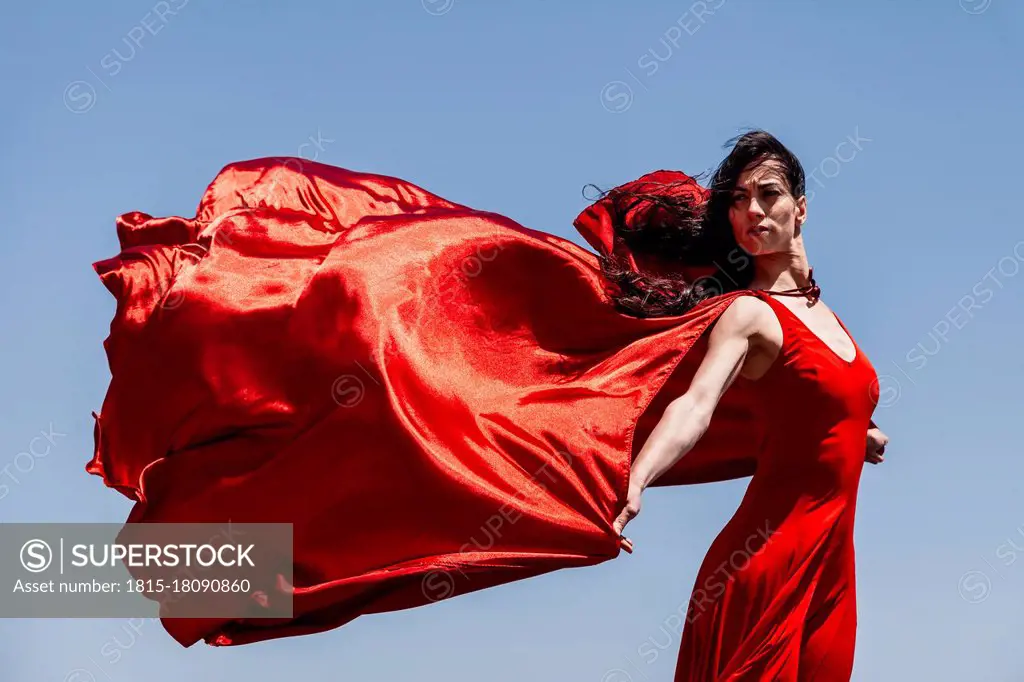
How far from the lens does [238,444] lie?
21.0 ft

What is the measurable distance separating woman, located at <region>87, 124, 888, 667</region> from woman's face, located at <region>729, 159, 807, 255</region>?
10.2 inches

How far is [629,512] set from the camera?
227 inches

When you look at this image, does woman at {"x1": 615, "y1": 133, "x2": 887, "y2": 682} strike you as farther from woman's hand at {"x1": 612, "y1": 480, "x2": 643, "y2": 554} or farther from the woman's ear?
woman's hand at {"x1": 612, "y1": 480, "x2": 643, "y2": 554}

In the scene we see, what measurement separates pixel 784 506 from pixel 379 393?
1642 millimetres

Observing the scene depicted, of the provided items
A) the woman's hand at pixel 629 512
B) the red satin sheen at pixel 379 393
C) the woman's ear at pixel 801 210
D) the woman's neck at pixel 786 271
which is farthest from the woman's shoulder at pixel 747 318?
the woman's hand at pixel 629 512

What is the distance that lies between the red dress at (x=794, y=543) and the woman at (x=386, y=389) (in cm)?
35

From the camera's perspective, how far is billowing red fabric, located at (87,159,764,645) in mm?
6094

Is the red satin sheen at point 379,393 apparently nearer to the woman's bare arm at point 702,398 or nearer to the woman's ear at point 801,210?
the woman's bare arm at point 702,398

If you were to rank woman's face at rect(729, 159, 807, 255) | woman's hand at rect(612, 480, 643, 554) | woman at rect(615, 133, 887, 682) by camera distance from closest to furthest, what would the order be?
woman's hand at rect(612, 480, 643, 554) → woman at rect(615, 133, 887, 682) → woman's face at rect(729, 159, 807, 255)

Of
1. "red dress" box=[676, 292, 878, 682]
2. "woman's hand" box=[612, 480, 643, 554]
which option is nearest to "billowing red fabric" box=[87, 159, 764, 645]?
"woman's hand" box=[612, 480, 643, 554]

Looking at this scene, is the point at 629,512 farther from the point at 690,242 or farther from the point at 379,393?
the point at 690,242

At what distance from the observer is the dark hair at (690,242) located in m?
6.44

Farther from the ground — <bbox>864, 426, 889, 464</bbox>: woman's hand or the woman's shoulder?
the woman's shoulder

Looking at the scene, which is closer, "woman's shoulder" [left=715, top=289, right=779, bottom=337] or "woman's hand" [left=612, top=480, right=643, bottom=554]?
"woman's hand" [left=612, top=480, right=643, bottom=554]
